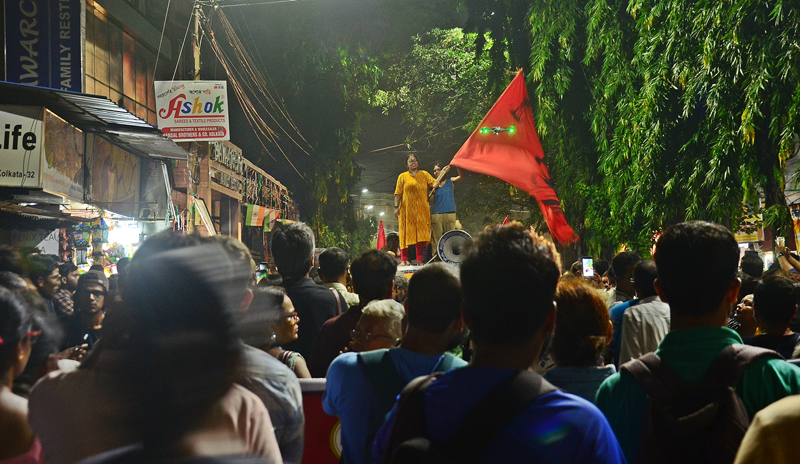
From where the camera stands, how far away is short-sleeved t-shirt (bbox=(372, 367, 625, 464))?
137 cm

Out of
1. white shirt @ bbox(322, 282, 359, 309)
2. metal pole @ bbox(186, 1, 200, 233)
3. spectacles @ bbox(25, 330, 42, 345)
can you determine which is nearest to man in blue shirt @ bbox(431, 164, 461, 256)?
metal pole @ bbox(186, 1, 200, 233)

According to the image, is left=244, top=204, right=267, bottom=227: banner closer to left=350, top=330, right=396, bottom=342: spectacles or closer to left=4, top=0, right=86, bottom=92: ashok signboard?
left=4, top=0, right=86, bottom=92: ashok signboard

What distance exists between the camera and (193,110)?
13.5m

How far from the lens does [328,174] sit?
25.0m

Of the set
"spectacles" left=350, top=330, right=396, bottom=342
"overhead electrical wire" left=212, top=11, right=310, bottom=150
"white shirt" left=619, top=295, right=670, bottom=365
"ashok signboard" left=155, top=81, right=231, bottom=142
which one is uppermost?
"overhead electrical wire" left=212, top=11, right=310, bottom=150

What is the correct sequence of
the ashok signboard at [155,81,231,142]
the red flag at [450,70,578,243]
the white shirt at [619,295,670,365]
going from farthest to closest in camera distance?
1. the ashok signboard at [155,81,231,142]
2. the red flag at [450,70,578,243]
3. the white shirt at [619,295,670,365]

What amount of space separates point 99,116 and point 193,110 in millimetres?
2769

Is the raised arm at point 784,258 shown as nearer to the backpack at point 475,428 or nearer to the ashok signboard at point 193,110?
the backpack at point 475,428

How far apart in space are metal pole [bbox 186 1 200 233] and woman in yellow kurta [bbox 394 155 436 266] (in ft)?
16.9

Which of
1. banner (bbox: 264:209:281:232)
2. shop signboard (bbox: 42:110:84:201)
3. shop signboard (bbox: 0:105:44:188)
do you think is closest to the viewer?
Result: shop signboard (bbox: 0:105:44:188)

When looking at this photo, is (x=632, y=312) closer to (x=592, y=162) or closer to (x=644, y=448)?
(x=644, y=448)

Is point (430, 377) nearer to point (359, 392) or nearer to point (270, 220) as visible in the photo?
point (359, 392)

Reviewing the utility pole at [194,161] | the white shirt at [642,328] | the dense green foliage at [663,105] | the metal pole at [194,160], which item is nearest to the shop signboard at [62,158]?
the utility pole at [194,161]

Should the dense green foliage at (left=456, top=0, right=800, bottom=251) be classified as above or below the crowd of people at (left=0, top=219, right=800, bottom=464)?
above
